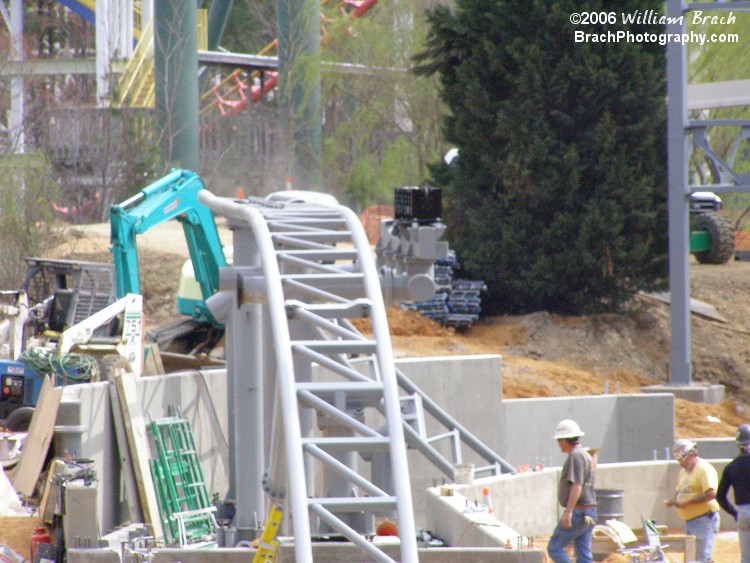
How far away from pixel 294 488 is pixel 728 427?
14.1 meters

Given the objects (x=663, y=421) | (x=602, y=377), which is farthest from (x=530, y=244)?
(x=663, y=421)

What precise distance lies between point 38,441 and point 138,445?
1.24 meters

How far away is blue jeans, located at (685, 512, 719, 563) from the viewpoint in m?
13.9

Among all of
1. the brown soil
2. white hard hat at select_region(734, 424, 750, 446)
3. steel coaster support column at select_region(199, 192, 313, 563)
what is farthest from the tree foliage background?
steel coaster support column at select_region(199, 192, 313, 563)

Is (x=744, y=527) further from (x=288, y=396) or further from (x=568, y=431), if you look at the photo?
(x=288, y=396)

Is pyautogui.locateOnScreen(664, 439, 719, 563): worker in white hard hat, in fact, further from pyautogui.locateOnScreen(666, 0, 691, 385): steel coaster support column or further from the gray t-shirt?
pyautogui.locateOnScreen(666, 0, 691, 385): steel coaster support column

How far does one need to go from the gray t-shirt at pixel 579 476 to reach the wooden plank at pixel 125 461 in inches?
237

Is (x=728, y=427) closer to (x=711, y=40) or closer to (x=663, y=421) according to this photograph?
(x=663, y=421)

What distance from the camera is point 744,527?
42.1 feet

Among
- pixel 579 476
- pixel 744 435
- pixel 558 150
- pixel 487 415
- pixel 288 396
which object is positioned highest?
pixel 558 150

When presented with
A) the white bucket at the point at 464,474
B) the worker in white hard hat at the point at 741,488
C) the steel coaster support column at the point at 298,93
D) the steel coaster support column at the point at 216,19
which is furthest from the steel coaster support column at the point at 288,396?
the steel coaster support column at the point at 216,19

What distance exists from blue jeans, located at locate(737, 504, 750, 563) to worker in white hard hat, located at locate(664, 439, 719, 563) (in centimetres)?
63

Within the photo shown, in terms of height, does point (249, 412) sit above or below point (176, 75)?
below

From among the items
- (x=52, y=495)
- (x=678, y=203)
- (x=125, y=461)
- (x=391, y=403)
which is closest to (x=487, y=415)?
(x=678, y=203)
